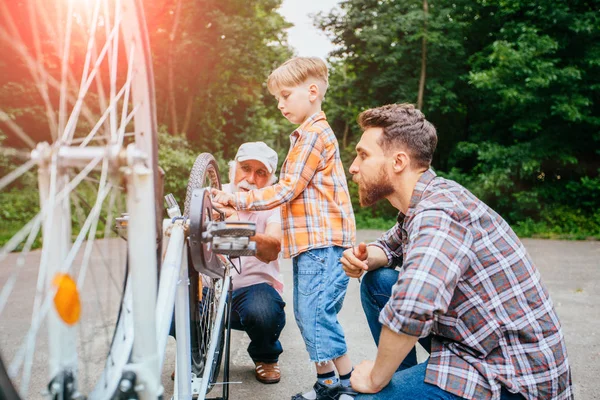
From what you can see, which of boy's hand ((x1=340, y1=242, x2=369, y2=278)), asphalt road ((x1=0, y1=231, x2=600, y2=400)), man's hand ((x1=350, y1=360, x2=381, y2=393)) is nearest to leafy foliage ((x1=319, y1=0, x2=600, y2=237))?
asphalt road ((x1=0, y1=231, x2=600, y2=400))

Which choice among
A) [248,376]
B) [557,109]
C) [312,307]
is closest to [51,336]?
[312,307]

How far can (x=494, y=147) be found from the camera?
509 inches

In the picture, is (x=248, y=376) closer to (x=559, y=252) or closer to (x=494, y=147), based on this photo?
(x=559, y=252)

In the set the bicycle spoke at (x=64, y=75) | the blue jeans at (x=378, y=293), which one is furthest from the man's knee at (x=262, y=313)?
the bicycle spoke at (x=64, y=75)

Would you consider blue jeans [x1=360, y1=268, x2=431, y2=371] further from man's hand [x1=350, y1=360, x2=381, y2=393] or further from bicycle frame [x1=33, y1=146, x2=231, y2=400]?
bicycle frame [x1=33, y1=146, x2=231, y2=400]

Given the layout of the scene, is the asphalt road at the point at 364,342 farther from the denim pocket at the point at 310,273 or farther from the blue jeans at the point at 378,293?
the blue jeans at the point at 378,293

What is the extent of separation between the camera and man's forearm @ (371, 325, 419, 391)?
56.6 inches

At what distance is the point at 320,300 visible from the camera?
2.44m

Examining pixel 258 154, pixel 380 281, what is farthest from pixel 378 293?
pixel 258 154

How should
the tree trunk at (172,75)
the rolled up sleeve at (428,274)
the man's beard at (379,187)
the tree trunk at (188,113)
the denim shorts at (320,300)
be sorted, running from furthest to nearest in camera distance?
the tree trunk at (188,113), the tree trunk at (172,75), the denim shorts at (320,300), the man's beard at (379,187), the rolled up sleeve at (428,274)

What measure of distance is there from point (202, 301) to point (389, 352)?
116cm

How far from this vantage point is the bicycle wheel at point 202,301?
1969 millimetres

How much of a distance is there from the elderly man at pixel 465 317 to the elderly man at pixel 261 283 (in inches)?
45.3

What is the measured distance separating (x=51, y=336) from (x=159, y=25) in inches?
640
